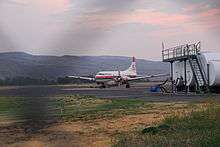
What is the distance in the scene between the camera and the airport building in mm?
64000

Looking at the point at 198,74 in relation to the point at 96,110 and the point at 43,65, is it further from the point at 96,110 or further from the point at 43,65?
the point at 43,65

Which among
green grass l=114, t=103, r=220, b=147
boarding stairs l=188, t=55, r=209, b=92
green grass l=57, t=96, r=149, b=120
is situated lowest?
green grass l=57, t=96, r=149, b=120

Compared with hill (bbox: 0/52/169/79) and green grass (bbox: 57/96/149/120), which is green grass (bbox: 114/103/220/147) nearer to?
hill (bbox: 0/52/169/79)

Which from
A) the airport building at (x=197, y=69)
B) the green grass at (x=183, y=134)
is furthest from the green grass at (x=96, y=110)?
the airport building at (x=197, y=69)

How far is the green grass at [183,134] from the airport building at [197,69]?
38497 millimetres

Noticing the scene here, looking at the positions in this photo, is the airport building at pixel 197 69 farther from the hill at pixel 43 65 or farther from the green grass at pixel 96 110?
the hill at pixel 43 65

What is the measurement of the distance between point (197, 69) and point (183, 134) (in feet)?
163

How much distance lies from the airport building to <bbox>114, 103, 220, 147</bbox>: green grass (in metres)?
38.5

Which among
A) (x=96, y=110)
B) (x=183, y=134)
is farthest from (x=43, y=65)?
(x=96, y=110)

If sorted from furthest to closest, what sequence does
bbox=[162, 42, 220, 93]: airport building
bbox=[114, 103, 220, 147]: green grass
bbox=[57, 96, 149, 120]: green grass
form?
1. bbox=[162, 42, 220, 93]: airport building
2. bbox=[57, 96, 149, 120]: green grass
3. bbox=[114, 103, 220, 147]: green grass

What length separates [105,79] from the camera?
120562 millimetres

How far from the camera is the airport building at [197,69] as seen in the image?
210 feet

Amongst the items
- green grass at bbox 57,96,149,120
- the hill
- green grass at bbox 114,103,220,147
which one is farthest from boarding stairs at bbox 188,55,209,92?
the hill

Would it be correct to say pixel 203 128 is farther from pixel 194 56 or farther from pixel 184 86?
pixel 184 86
